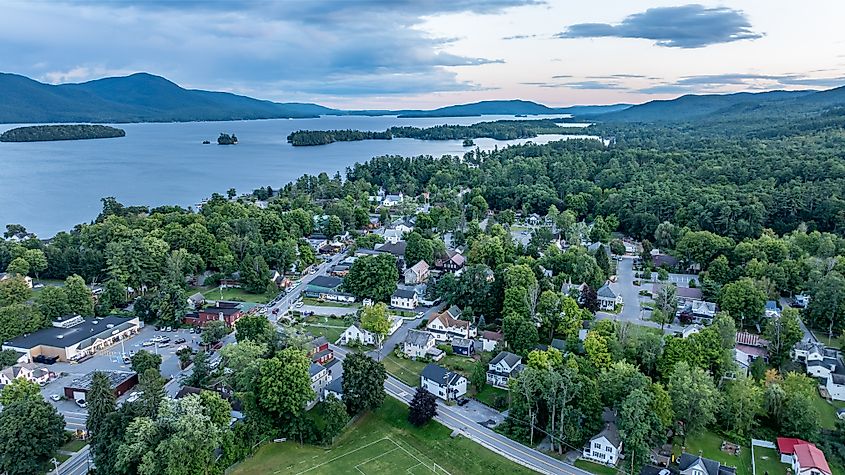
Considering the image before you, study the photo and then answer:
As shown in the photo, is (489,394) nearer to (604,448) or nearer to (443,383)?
(443,383)

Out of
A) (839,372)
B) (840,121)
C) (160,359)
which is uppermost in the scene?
(840,121)

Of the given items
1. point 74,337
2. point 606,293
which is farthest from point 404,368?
point 74,337

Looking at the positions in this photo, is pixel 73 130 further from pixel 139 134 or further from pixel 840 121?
pixel 840 121

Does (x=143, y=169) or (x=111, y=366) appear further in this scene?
(x=143, y=169)

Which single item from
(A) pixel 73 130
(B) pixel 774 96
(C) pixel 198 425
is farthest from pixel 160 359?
(B) pixel 774 96

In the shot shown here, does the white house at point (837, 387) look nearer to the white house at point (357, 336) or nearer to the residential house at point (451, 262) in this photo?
the white house at point (357, 336)

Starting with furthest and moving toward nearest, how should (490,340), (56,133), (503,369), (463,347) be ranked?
1. (56,133)
2. (490,340)
3. (463,347)
4. (503,369)

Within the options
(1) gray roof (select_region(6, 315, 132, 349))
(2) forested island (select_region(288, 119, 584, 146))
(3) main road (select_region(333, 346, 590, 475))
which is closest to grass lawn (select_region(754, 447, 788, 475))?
(3) main road (select_region(333, 346, 590, 475))
